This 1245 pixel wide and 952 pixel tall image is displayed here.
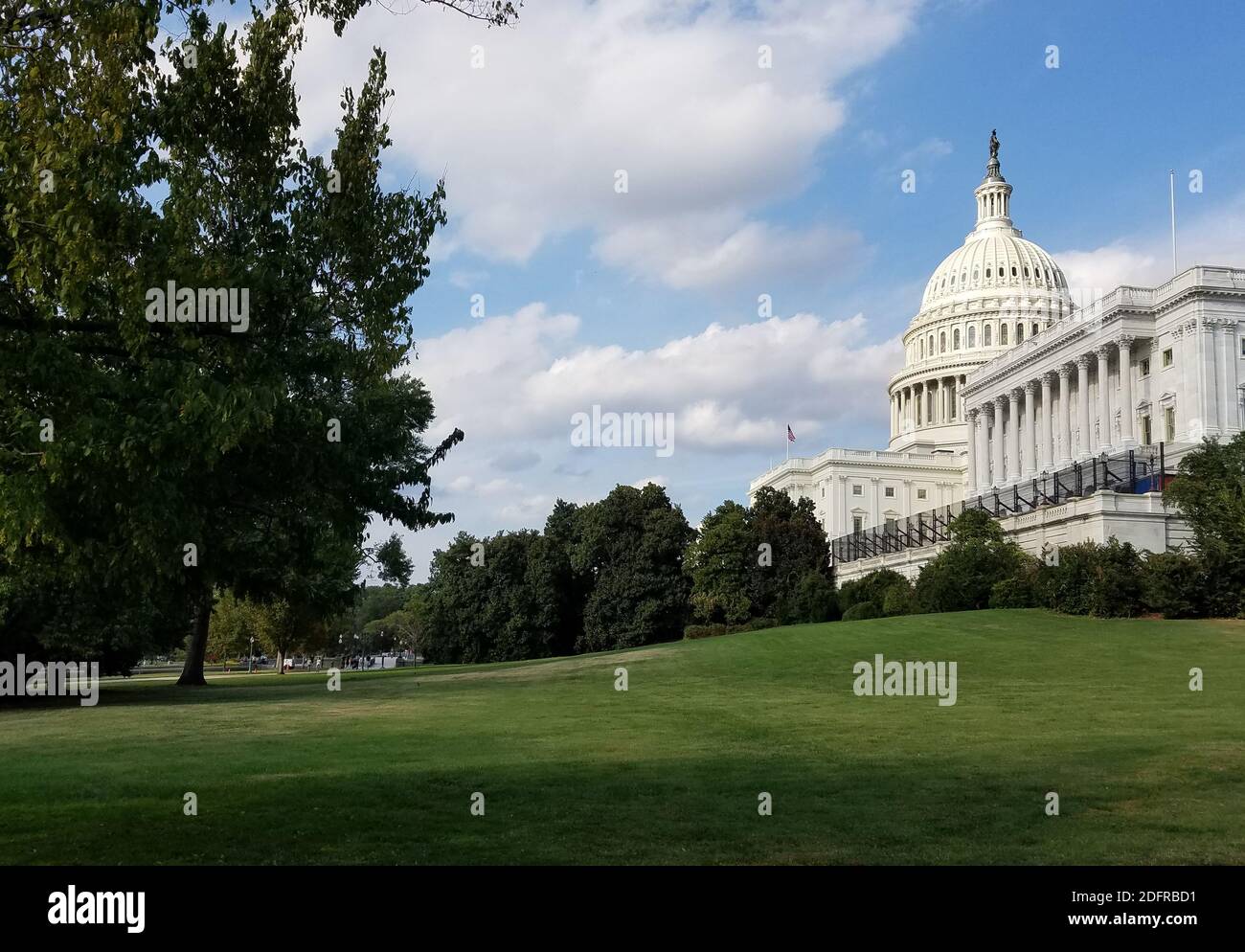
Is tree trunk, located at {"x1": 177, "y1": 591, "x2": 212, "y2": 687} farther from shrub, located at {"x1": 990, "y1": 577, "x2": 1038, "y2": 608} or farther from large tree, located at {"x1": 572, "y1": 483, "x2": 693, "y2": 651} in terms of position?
shrub, located at {"x1": 990, "y1": 577, "x2": 1038, "y2": 608}

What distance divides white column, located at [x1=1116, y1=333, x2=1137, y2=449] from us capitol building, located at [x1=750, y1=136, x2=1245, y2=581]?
14cm

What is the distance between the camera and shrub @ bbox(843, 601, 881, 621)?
62719 mm

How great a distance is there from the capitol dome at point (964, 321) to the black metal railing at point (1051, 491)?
50.7 m

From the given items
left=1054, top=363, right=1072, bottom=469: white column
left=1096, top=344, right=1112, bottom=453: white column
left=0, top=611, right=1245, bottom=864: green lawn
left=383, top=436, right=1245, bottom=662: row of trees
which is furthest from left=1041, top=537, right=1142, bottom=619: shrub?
left=1054, top=363, right=1072, bottom=469: white column

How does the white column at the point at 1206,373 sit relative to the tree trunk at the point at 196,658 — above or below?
above

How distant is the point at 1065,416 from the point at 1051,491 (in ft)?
85.1

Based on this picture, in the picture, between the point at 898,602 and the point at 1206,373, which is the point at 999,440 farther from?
the point at 898,602

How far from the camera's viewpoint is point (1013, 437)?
117375mm

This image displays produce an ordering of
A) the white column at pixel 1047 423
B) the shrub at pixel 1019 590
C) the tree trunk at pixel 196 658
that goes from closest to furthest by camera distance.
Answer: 1. the shrub at pixel 1019 590
2. the tree trunk at pixel 196 658
3. the white column at pixel 1047 423

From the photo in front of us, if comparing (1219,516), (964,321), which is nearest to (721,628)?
(1219,516)

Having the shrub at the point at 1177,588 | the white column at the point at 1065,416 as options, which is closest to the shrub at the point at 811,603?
the shrub at the point at 1177,588

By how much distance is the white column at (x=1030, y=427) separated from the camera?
112 metres

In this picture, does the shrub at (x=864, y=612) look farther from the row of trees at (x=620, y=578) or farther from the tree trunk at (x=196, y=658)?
the tree trunk at (x=196, y=658)

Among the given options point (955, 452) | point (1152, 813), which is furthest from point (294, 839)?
point (955, 452)
